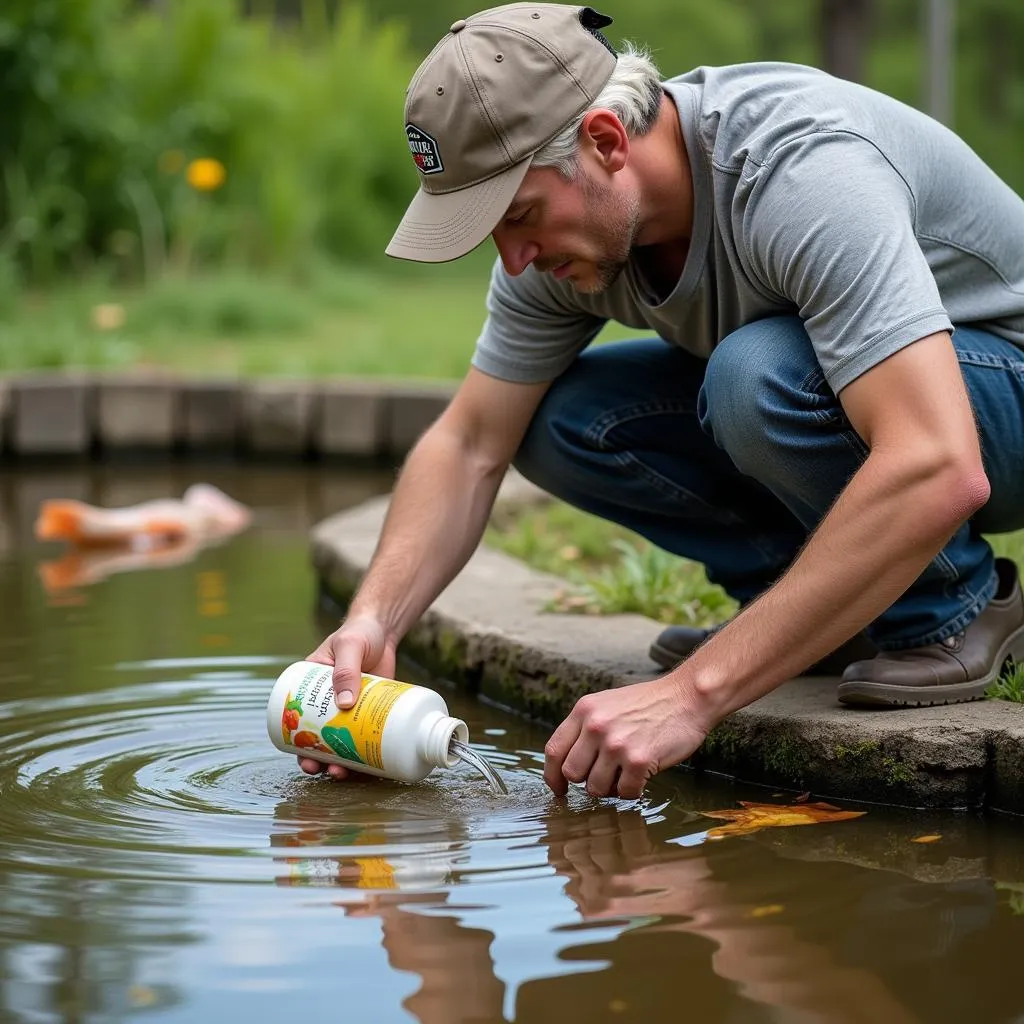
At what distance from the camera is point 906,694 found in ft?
9.69

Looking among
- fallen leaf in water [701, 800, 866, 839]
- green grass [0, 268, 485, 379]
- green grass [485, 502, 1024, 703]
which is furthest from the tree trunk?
fallen leaf in water [701, 800, 866, 839]

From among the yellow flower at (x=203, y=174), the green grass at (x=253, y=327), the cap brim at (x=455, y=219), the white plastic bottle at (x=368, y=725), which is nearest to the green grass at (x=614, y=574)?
the white plastic bottle at (x=368, y=725)

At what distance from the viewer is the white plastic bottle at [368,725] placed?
277 centimetres

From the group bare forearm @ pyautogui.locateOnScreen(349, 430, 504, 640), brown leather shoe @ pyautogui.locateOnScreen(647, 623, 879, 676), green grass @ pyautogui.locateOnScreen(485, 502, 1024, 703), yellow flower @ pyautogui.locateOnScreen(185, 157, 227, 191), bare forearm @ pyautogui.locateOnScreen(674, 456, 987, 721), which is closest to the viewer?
bare forearm @ pyautogui.locateOnScreen(674, 456, 987, 721)

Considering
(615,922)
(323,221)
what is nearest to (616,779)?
(615,922)

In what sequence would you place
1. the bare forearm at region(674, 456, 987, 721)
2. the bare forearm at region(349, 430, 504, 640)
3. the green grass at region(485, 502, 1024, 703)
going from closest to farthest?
1. the bare forearm at region(674, 456, 987, 721)
2. the bare forearm at region(349, 430, 504, 640)
3. the green grass at region(485, 502, 1024, 703)

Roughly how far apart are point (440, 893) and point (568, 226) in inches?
43.8

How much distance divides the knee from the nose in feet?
1.23

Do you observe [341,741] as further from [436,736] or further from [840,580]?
[840,580]

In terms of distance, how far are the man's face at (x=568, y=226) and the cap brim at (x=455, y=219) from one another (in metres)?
0.03

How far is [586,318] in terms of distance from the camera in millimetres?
3305

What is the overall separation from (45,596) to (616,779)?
8.25 ft

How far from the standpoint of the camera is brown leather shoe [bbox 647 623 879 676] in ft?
10.8

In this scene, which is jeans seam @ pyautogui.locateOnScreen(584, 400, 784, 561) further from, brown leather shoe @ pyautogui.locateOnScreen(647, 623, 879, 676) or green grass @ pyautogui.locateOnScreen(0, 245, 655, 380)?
green grass @ pyautogui.locateOnScreen(0, 245, 655, 380)
